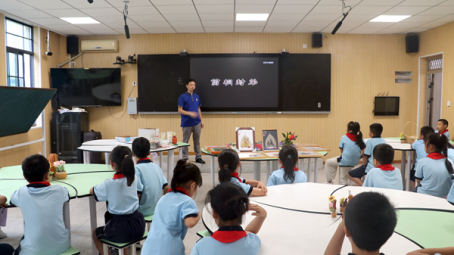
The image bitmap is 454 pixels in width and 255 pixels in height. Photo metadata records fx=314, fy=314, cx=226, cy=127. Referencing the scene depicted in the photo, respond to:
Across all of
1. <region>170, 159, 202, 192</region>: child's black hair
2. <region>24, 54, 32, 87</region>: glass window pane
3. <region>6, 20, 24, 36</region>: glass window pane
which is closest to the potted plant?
<region>170, 159, 202, 192</region>: child's black hair

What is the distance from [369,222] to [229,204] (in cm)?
54

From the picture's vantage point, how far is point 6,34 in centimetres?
541

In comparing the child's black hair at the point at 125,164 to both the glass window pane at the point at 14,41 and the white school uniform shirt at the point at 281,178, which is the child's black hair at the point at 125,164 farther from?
the glass window pane at the point at 14,41

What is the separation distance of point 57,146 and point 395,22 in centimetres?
718

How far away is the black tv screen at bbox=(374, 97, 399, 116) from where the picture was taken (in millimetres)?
6977

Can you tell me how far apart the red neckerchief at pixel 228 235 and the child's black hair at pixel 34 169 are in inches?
56.6

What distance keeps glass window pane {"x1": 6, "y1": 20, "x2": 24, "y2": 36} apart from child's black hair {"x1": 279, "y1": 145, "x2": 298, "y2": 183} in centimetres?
544

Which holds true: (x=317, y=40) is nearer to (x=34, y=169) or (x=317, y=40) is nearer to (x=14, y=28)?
(x=14, y=28)

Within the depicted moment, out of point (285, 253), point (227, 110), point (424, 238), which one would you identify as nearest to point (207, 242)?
point (285, 253)

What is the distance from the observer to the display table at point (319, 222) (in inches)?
60.2

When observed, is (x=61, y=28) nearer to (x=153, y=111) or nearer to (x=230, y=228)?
(x=153, y=111)

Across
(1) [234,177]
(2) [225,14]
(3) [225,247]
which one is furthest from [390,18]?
(3) [225,247]

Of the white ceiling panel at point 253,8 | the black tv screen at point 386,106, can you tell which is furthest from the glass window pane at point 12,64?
the black tv screen at point 386,106

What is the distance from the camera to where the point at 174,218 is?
1.66 m
